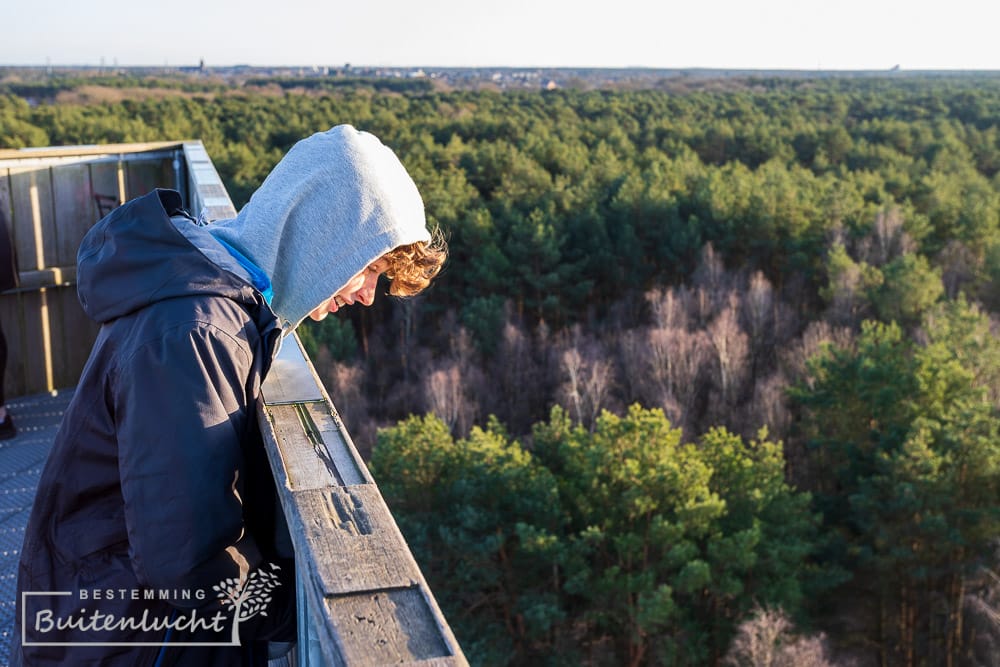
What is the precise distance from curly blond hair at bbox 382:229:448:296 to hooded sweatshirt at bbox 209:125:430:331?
90 millimetres

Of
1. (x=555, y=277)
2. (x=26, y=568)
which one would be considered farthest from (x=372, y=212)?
(x=555, y=277)

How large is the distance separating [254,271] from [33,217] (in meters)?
4.04

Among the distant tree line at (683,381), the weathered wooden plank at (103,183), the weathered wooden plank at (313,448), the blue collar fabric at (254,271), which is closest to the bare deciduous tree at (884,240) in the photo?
the distant tree line at (683,381)

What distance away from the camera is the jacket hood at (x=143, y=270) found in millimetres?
1577

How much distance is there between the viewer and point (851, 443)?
20.5 metres

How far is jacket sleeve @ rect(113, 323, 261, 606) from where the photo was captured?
1.48 meters

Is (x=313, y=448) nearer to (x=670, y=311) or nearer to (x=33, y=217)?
(x=33, y=217)

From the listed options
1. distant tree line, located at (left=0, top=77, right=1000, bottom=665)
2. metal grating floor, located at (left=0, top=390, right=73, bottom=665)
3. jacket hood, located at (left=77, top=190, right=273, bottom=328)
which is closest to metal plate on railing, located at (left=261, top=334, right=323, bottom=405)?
jacket hood, located at (left=77, top=190, right=273, bottom=328)

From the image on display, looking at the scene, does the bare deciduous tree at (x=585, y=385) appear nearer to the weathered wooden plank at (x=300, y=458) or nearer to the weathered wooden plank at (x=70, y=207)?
the weathered wooden plank at (x=70, y=207)

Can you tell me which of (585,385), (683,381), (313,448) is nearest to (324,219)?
(313,448)

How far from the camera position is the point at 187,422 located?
58.5 inches

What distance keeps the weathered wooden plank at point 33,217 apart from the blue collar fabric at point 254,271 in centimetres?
392

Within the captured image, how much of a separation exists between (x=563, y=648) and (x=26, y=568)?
17.0 m

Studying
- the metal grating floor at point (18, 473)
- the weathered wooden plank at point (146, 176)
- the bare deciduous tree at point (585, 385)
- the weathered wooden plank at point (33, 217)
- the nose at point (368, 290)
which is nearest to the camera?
the nose at point (368, 290)
